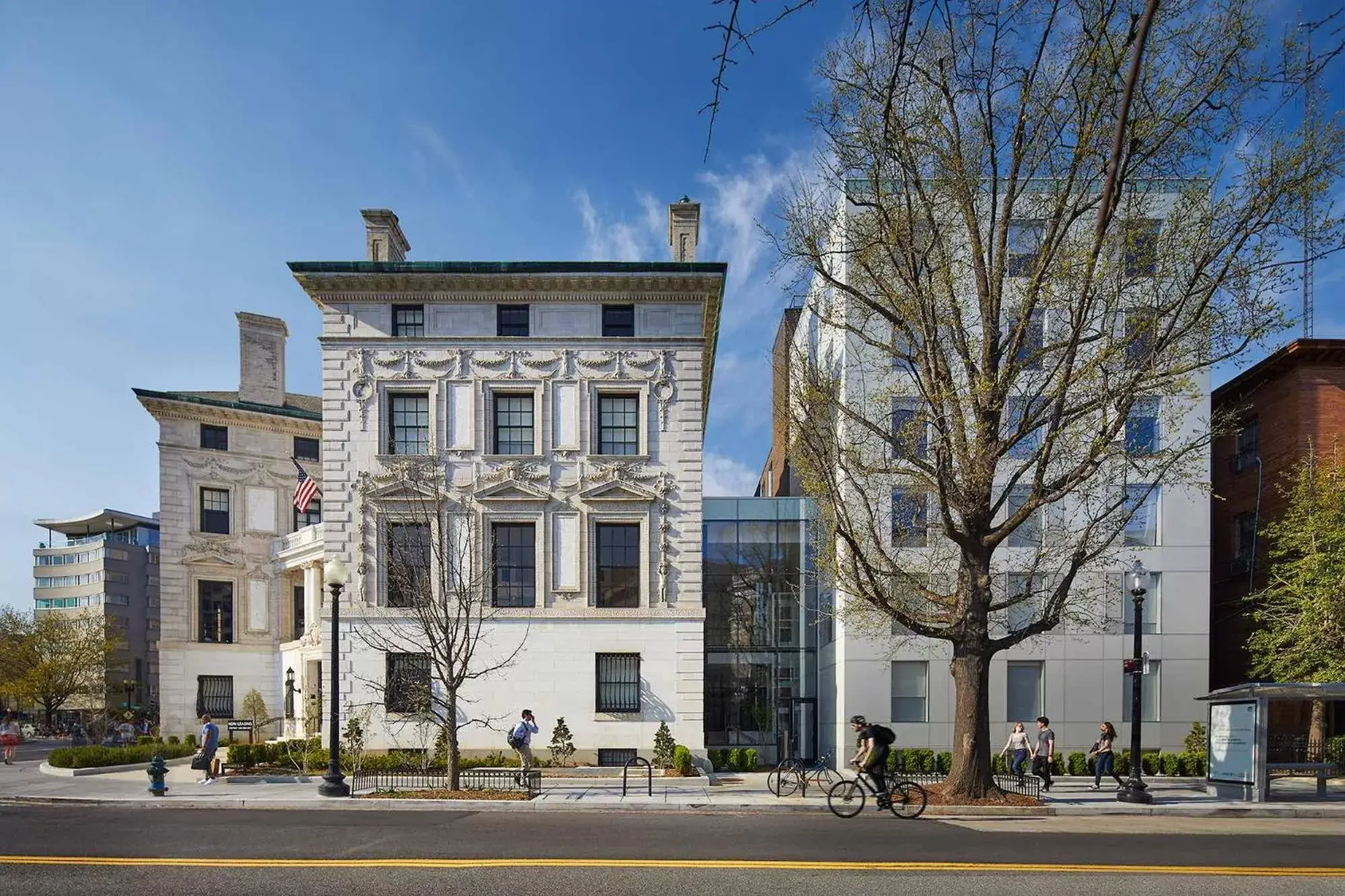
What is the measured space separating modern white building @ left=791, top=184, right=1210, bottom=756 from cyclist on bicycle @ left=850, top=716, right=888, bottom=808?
9965mm

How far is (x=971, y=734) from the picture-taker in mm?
18016

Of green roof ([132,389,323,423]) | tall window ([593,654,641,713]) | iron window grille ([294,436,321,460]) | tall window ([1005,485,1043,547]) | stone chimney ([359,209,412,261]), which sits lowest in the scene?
tall window ([593,654,641,713])

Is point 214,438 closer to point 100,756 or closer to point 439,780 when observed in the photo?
point 100,756

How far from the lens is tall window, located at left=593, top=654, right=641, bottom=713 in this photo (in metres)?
26.6

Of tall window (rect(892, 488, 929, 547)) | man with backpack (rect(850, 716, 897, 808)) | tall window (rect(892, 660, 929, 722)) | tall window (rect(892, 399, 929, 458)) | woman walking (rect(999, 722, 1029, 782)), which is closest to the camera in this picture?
man with backpack (rect(850, 716, 897, 808))

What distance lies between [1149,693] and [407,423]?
24.9m

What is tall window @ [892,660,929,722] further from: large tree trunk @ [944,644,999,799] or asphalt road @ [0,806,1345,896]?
asphalt road @ [0,806,1345,896]

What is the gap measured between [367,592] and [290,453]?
1797 cm

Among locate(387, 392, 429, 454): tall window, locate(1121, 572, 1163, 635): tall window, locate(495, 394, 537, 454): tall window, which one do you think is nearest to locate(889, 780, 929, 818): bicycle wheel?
locate(1121, 572, 1163, 635): tall window

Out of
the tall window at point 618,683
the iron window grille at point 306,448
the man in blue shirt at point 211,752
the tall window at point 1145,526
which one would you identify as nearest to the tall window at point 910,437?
the tall window at point 1145,526

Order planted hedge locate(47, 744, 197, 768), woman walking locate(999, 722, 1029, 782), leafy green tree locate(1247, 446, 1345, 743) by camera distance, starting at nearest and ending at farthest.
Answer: woman walking locate(999, 722, 1029, 782) < leafy green tree locate(1247, 446, 1345, 743) < planted hedge locate(47, 744, 197, 768)

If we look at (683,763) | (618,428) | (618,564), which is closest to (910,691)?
(683,763)

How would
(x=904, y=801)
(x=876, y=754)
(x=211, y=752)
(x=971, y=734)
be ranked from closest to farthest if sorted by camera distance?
(x=876, y=754), (x=904, y=801), (x=971, y=734), (x=211, y=752)

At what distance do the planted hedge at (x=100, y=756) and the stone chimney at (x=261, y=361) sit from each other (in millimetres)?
17596
